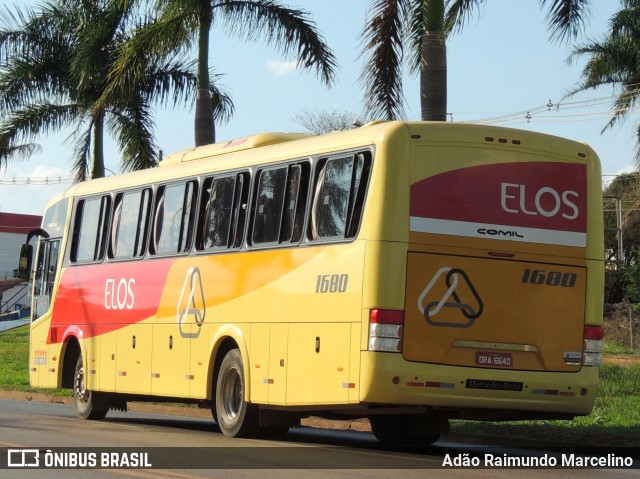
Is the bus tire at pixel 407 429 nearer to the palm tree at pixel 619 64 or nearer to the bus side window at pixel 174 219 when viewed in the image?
the bus side window at pixel 174 219

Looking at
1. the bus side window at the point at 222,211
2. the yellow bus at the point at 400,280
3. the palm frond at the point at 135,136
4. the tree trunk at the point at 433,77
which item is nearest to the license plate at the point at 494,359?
the yellow bus at the point at 400,280

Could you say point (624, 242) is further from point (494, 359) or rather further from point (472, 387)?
point (472, 387)

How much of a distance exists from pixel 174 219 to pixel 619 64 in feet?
108

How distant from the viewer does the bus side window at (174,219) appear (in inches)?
702

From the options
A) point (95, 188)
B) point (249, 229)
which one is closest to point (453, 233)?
point (249, 229)

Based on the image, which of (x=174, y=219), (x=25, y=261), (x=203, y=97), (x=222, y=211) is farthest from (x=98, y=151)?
(x=222, y=211)

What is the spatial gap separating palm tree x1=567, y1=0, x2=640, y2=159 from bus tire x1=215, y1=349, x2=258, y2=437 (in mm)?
32934

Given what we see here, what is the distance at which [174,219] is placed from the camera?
1823 centimetres

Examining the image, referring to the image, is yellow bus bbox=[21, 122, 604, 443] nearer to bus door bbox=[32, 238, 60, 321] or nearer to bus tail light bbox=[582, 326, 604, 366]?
bus tail light bbox=[582, 326, 604, 366]

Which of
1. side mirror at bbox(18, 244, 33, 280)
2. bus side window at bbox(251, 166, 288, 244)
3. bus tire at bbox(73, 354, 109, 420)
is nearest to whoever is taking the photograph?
bus side window at bbox(251, 166, 288, 244)

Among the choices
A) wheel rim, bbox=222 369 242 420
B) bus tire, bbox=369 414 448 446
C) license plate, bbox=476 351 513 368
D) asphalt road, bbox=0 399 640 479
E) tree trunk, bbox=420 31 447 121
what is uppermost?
tree trunk, bbox=420 31 447 121

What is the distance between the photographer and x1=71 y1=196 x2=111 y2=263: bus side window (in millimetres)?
20655

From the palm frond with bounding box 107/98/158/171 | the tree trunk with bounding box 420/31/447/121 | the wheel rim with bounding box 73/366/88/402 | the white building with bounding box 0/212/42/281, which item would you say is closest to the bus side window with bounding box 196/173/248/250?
the wheel rim with bounding box 73/366/88/402

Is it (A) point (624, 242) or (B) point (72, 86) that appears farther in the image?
(A) point (624, 242)
